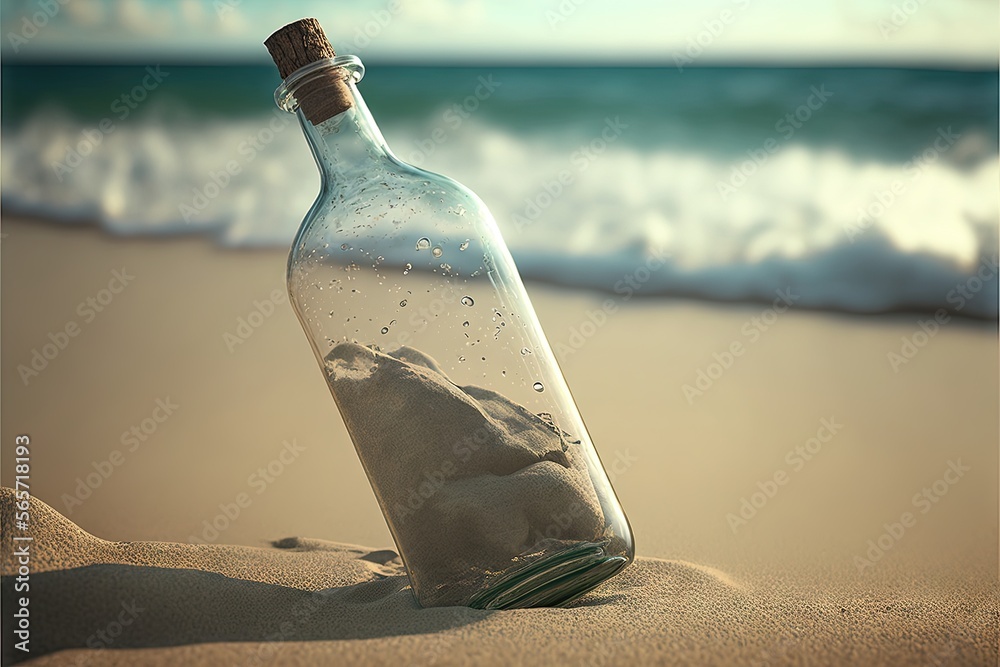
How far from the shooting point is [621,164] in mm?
2436

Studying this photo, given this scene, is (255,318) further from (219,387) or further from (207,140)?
(207,140)

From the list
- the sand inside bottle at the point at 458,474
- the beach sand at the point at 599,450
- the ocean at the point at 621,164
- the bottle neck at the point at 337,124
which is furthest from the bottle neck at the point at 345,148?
the ocean at the point at 621,164

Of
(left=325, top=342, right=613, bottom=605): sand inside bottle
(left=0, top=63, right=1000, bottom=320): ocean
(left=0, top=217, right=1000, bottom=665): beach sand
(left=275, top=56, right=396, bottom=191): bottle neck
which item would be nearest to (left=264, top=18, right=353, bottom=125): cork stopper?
(left=275, top=56, right=396, bottom=191): bottle neck

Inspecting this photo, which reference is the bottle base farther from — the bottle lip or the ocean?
the ocean

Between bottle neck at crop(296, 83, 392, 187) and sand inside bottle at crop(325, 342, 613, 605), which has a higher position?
bottle neck at crop(296, 83, 392, 187)

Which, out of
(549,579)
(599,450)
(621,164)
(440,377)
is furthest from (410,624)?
(621,164)

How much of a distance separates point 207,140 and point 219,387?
3.54ft

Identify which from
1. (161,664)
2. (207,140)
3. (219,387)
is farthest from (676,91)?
(161,664)

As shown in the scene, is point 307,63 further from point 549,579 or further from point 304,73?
point 549,579

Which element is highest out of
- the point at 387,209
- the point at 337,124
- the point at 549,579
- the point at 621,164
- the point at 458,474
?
the point at 337,124

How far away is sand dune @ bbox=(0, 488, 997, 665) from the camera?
64 cm

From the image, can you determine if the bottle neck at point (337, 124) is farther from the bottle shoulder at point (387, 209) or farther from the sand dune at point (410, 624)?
the sand dune at point (410, 624)

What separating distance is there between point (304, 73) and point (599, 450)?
3.16 ft

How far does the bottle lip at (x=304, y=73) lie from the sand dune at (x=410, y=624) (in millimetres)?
512
